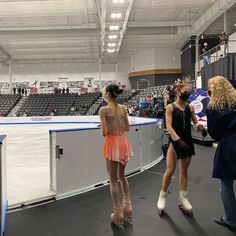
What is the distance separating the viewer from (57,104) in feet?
79.0

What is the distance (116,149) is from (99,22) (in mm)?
15950

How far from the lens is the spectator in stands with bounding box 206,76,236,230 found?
9.90ft

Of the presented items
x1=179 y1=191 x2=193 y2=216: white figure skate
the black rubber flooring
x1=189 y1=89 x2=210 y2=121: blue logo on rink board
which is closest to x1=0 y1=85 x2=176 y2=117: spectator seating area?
x1=189 y1=89 x2=210 y2=121: blue logo on rink board

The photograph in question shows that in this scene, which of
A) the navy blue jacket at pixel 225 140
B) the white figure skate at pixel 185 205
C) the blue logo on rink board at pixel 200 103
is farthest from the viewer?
the blue logo on rink board at pixel 200 103

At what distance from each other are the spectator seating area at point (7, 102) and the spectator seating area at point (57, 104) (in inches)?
35.8

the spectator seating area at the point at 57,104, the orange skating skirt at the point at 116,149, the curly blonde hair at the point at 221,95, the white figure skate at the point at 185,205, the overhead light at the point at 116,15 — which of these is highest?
the overhead light at the point at 116,15

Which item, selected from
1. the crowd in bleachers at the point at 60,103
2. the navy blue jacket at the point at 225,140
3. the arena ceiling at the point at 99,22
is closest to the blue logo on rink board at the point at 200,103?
the arena ceiling at the point at 99,22

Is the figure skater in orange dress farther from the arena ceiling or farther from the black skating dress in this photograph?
the arena ceiling

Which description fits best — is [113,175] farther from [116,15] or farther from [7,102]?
[7,102]

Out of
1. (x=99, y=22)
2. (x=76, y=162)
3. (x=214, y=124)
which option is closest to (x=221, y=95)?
(x=214, y=124)

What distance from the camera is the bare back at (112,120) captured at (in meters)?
3.11

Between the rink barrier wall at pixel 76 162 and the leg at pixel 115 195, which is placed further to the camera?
the rink barrier wall at pixel 76 162

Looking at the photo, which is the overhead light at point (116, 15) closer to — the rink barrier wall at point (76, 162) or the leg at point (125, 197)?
the rink barrier wall at point (76, 162)

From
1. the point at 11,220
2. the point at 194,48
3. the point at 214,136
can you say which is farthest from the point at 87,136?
the point at 194,48
